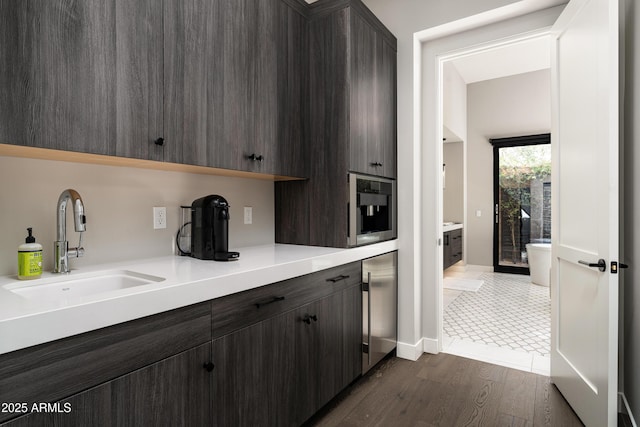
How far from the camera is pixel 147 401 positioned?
1.11 metres

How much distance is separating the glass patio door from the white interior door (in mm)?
4003

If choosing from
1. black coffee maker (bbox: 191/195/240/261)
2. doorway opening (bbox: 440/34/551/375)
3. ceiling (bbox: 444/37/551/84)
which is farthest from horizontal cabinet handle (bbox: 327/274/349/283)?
ceiling (bbox: 444/37/551/84)

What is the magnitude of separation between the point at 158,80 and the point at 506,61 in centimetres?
517

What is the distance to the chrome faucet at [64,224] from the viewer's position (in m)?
1.36

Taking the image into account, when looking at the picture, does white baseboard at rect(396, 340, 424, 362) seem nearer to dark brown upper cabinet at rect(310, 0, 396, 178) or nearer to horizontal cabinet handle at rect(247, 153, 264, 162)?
dark brown upper cabinet at rect(310, 0, 396, 178)

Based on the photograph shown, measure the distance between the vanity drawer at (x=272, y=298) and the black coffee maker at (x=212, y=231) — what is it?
12.2 inches

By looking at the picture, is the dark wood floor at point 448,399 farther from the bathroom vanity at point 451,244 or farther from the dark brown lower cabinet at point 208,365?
the bathroom vanity at point 451,244

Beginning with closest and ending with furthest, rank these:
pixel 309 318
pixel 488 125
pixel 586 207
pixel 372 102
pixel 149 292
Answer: pixel 149 292 → pixel 309 318 → pixel 586 207 → pixel 372 102 → pixel 488 125

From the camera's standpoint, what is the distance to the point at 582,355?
6.34 ft

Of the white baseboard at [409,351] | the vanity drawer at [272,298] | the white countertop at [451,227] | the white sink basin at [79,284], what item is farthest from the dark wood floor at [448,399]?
the white countertop at [451,227]

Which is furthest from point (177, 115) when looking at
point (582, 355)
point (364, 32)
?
point (582, 355)

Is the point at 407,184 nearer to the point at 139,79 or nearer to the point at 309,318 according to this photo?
the point at 309,318

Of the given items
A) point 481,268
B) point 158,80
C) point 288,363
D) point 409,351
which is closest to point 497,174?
point 481,268

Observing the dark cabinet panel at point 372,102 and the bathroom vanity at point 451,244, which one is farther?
the bathroom vanity at point 451,244
